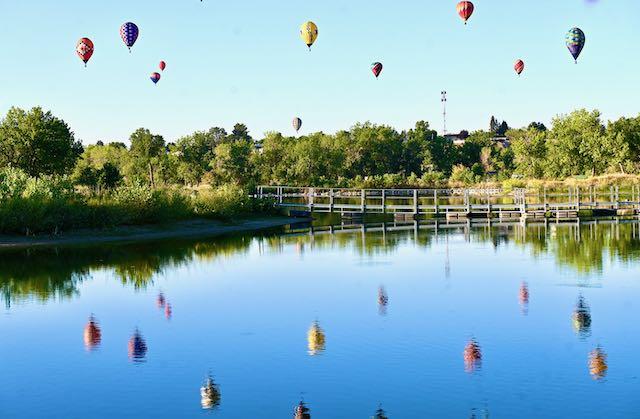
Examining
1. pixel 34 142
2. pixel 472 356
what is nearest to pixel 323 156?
pixel 34 142

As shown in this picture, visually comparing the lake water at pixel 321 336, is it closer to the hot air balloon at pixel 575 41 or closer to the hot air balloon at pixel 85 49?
the hot air balloon at pixel 85 49

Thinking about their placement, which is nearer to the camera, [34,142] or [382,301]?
[382,301]

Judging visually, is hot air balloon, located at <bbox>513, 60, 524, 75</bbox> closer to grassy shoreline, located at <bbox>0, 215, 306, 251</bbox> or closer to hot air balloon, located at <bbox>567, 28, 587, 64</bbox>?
hot air balloon, located at <bbox>567, 28, 587, 64</bbox>

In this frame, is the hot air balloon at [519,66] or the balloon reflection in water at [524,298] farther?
the hot air balloon at [519,66]

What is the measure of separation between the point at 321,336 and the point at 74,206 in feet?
85.6

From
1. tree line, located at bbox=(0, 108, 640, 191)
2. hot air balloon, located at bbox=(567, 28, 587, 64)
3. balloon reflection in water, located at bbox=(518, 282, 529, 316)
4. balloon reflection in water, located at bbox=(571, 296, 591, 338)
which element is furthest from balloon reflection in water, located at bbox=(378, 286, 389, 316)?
tree line, located at bbox=(0, 108, 640, 191)

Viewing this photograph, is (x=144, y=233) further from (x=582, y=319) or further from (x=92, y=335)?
(x=582, y=319)

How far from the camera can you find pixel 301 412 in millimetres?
12242

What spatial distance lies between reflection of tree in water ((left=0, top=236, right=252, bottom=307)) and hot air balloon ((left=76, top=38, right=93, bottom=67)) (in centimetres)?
2234

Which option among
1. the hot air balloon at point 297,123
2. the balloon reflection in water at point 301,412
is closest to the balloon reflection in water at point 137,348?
the balloon reflection in water at point 301,412

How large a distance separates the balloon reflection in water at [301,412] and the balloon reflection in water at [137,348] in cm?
423

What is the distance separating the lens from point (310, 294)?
23469 millimetres

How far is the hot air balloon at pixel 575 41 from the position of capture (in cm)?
6259

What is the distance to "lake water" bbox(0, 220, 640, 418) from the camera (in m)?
12.9
